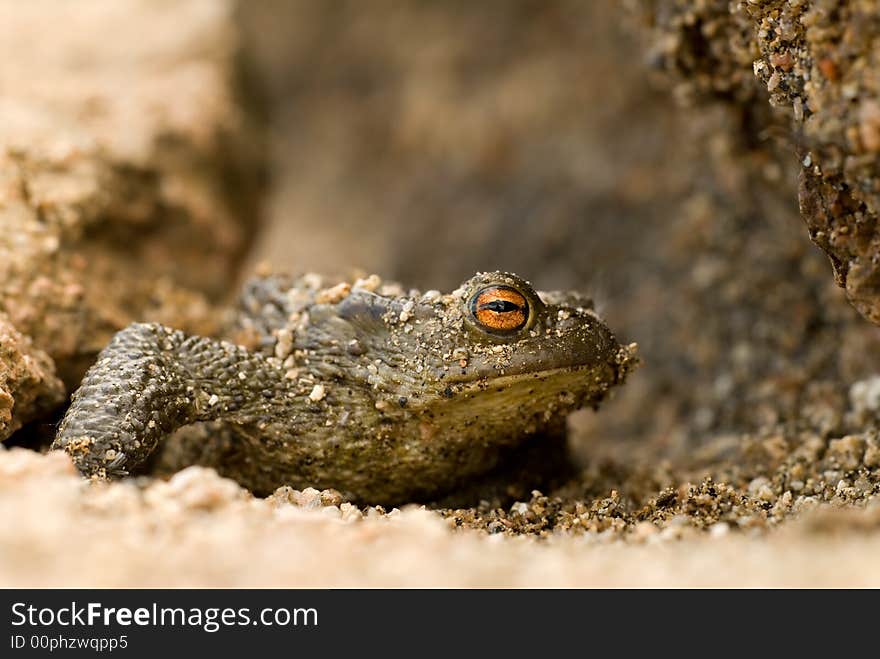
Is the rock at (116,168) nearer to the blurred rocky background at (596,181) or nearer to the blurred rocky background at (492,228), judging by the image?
the blurred rocky background at (492,228)

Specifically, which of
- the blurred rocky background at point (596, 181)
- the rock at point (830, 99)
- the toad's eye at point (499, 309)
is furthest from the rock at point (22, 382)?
the rock at point (830, 99)

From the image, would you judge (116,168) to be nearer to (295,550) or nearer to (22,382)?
(22,382)

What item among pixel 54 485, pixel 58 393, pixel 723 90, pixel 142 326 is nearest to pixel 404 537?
pixel 54 485

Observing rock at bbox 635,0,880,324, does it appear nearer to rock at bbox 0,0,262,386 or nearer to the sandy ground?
the sandy ground

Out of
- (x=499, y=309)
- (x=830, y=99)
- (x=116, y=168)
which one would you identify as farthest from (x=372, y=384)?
(x=116, y=168)

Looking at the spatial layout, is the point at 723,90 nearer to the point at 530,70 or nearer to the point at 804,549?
the point at 804,549

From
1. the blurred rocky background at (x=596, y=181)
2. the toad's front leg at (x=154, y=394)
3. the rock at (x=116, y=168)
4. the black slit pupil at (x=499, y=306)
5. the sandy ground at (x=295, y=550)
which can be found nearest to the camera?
the sandy ground at (x=295, y=550)

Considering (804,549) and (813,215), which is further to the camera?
(813,215)
